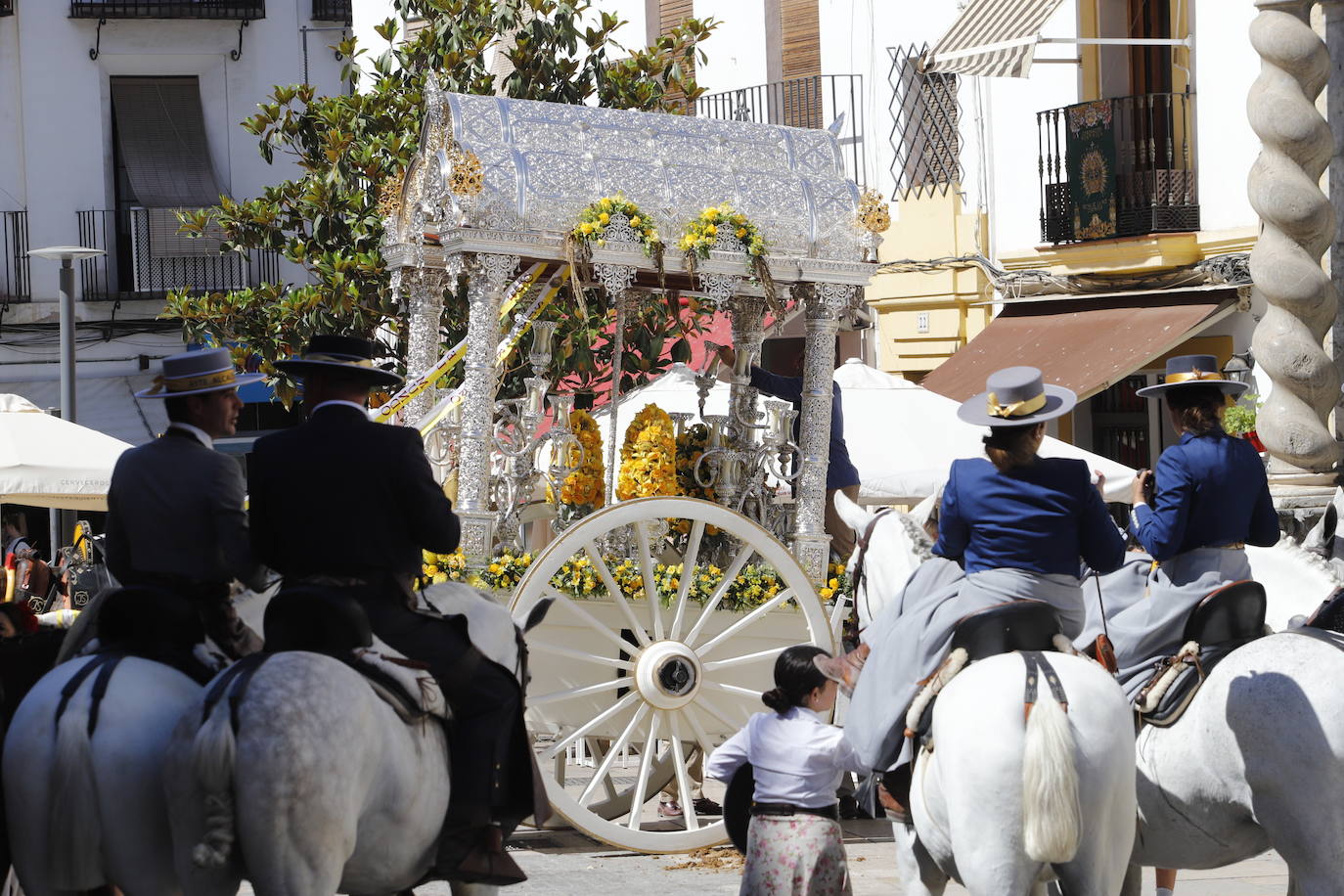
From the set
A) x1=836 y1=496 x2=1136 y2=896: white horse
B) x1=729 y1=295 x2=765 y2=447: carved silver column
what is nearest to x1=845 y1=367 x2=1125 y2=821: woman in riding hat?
x1=836 y1=496 x2=1136 y2=896: white horse

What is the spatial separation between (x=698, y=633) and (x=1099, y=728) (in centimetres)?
393

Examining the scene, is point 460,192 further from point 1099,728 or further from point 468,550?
point 1099,728

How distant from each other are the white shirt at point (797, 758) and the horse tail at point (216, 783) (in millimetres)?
1964

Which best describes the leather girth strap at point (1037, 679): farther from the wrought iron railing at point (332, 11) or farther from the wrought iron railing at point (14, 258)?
the wrought iron railing at point (332, 11)

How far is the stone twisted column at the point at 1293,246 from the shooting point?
8.34 metres

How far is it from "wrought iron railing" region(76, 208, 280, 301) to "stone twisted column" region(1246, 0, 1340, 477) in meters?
15.2

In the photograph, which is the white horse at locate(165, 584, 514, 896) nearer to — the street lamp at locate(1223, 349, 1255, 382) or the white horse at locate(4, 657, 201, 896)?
the white horse at locate(4, 657, 201, 896)

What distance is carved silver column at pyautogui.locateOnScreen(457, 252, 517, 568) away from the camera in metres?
8.43

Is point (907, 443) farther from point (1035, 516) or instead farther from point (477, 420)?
point (1035, 516)

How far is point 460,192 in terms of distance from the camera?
8.15 m

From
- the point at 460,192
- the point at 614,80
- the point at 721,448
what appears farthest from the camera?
the point at 614,80

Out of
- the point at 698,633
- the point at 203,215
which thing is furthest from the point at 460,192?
the point at 203,215

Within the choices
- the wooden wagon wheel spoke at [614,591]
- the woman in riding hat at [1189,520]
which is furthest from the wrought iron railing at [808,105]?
the woman in riding hat at [1189,520]

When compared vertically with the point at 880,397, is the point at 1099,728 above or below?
below
